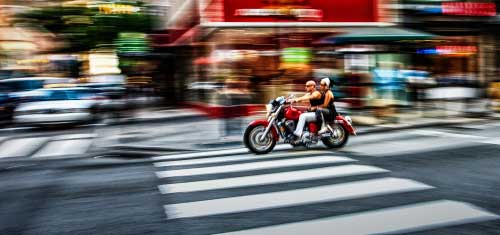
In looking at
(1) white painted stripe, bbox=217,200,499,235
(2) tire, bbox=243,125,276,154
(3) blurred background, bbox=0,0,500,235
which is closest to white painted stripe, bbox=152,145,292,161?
(3) blurred background, bbox=0,0,500,235

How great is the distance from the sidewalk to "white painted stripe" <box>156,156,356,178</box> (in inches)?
111

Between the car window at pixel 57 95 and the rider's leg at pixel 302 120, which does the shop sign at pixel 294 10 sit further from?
the rider's leg at pixel 302 120

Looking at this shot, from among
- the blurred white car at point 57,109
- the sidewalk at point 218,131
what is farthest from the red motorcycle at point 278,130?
the blurred white car at point 57,109

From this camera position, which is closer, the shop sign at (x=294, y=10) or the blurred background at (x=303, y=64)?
the blurred background at (x=303, y=64)

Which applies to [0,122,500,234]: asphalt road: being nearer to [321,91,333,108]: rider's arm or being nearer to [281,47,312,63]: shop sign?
[321,91,333,108]: rider's arm

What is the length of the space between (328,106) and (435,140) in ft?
8.61

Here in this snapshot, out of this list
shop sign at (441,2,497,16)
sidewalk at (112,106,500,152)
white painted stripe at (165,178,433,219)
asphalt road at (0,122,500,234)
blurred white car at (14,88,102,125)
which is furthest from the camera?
shop sign at (441,2,497,16)

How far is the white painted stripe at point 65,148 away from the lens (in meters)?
12.1

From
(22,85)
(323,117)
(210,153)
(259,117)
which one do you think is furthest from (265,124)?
(22,85)

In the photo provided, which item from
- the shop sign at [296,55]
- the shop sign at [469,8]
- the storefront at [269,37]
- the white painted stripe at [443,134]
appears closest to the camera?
the white painted stripe at [443,134]

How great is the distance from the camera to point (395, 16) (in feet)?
69.3

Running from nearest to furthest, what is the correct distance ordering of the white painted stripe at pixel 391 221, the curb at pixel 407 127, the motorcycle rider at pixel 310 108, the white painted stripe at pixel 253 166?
the white painted stripe at pixel 391 221 < the white painted stripe at pixel 253 166 < the motorcycle rider at pixel 310 108 < the curb at pixel 407 127

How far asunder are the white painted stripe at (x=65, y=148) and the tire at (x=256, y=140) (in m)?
4.06

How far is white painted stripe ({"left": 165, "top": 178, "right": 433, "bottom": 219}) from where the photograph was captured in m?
5.98
